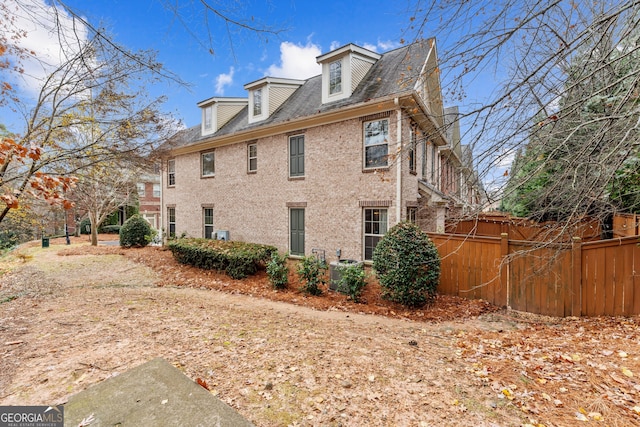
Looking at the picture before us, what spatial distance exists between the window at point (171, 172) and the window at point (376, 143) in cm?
1202

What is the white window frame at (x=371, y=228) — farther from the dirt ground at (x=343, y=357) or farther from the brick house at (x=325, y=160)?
the dirt ground at (x=343, y=357)

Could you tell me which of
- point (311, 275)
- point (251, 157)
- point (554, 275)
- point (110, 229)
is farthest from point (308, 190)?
point (110, 229)

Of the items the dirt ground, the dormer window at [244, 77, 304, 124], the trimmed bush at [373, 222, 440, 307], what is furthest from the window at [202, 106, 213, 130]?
the trimmed bush at [373, 222, 440, 307]

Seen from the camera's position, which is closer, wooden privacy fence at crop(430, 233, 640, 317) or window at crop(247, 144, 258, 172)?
wooden privacy fence at crop(430, 233, 640, 317)

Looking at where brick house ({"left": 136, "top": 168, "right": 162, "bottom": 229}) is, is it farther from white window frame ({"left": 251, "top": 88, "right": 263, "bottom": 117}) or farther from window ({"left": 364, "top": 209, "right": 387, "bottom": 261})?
window ({"left": 364, "top": 209, "right": 387, "bottom": 261})

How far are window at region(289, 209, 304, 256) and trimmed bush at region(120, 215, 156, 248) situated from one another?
10.5 meters

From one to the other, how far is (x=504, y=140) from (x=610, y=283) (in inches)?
188

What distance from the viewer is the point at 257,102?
13.3 m

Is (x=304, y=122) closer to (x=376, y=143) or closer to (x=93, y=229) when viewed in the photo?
(x=376, y=143)

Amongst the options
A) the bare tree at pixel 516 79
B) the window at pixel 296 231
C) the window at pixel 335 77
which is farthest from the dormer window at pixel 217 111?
the bare tree at pixel 516 79

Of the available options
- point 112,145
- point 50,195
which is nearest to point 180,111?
point 112,145

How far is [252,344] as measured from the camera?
425 cm

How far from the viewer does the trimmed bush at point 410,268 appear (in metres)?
7.10

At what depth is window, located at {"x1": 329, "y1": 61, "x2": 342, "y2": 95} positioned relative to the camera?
10.7m
